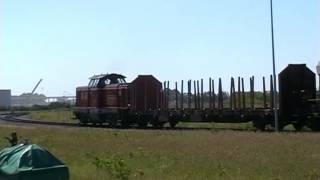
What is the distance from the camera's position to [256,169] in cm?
1509

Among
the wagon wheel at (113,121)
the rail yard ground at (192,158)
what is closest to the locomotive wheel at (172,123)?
the wagon wheel at (113,121)

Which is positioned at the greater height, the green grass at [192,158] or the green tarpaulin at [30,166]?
the green tarpaulin at [30,166]

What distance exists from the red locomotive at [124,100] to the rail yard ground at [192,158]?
18.4 m

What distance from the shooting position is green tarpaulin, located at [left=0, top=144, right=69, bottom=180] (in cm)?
1002

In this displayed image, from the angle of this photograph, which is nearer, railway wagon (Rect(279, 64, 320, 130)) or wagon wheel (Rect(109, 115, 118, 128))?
railway wagon (Rect(279, 64, 320, 130))

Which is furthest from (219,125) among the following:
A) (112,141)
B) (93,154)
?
(93,154)

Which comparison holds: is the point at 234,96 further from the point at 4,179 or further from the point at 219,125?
the point at 4,179

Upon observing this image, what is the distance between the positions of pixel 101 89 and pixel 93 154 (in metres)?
29.2

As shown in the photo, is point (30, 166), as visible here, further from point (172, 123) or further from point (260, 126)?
point (172, 123)

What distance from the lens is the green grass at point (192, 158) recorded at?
563 inches

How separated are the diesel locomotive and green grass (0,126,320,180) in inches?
436

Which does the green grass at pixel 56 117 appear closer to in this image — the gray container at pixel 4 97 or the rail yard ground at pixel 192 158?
the rail yard ground at pixel 192 158

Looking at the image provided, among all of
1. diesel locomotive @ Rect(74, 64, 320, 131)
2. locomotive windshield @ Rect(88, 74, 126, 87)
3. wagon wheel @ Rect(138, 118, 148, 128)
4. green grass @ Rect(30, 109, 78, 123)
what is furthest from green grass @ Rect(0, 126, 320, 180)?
green grass @ Rect(30, 109, 78, 123)

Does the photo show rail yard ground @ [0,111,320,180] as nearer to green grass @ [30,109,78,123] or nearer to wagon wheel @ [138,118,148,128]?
wagon wheel @ [138,118,148,128]
